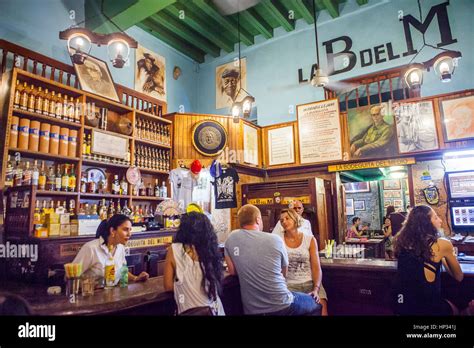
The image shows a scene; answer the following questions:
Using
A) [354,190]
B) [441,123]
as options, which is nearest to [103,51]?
[441,123]

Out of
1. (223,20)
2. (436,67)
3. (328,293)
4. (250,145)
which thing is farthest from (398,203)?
(328,293)

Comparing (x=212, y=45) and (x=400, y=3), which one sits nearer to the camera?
(x=400, y=3)

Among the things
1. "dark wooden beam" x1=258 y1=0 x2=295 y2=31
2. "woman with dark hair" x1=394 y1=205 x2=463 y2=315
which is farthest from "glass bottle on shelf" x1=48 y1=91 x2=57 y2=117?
"dark wooden beam" x1=258 y1=0 x2=295 y2=31

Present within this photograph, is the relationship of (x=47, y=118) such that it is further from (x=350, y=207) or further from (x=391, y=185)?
(x=391, y=185)

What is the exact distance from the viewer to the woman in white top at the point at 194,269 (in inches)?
62.4

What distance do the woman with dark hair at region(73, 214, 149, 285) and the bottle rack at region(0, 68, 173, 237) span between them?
106 centimetres

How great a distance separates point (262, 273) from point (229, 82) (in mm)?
5195

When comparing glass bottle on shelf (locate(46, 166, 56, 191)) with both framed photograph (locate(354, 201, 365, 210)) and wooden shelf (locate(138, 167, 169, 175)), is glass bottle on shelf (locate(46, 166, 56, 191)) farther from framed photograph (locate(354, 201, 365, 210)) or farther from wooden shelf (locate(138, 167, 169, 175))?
framed photograph (locate(354, 201, 365, 210))

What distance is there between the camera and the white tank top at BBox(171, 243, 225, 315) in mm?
1573

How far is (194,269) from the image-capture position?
1.62 m

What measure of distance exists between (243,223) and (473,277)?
4.95 ft

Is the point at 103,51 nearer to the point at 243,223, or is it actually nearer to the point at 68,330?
the point at 243,223

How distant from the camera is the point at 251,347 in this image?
1447mm
